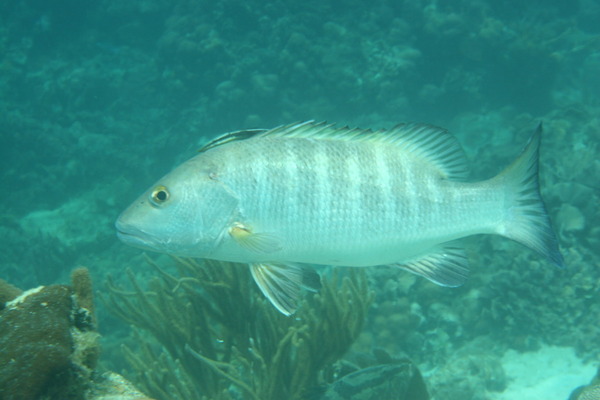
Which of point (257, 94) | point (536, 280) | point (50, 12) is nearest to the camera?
point (536, 280)

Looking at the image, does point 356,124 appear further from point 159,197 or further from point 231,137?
point 159,197

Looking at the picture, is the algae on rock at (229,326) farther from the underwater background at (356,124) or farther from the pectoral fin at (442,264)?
the pectoral fin at (442,264)

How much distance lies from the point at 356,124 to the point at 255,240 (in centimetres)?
934

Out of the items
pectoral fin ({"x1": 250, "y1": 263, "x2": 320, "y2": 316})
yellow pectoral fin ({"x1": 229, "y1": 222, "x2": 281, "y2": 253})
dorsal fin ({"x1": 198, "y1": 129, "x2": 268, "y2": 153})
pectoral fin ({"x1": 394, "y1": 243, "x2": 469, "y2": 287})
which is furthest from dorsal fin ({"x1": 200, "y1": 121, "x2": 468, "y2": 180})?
pectoral fin ({"x1": 250, "y1": 263, "x2": 320, "y2": 316})

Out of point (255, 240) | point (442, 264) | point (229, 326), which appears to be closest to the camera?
point (255, 240)

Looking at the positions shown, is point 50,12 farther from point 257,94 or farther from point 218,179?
point 218,179

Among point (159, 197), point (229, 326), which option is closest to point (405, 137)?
point (159, 197)

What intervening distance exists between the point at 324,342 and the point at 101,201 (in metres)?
10.7

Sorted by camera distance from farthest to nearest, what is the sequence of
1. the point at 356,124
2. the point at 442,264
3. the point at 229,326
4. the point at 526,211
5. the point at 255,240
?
the point at 356,124, the point at 229,326, the point at 442,264, the point at 526,211, the point at 255,240

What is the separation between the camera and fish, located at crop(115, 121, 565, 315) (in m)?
2.15

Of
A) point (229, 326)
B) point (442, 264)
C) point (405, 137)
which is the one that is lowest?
point (229, 326)

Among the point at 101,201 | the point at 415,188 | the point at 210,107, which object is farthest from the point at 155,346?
the point at 210,107

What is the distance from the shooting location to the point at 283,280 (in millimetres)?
2232

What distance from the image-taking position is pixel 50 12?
19484 millimetres
